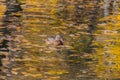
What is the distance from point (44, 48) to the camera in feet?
42.4

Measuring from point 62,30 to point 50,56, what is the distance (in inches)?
112

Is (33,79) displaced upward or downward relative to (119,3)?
downward

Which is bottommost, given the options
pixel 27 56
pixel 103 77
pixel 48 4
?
pixel 103 77

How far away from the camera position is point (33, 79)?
1181cm

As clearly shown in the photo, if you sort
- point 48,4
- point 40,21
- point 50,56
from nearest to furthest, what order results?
1. point 50,56
2. point 40,21
3. point 48,4

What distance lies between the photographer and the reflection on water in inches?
474

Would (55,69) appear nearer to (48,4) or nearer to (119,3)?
(119,3)

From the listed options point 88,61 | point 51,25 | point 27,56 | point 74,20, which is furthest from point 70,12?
point 27,56

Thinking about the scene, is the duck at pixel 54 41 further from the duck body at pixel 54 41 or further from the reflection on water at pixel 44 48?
the reflection on water at pixel 44 48

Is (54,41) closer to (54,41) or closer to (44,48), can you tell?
(54,41)

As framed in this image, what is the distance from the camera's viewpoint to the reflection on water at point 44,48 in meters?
12.0

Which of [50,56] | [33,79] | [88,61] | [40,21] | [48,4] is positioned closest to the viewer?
[33,79]

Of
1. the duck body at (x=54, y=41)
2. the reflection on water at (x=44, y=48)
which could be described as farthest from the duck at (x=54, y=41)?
the reflection on water at (x=44, y=48)

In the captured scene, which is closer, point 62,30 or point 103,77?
point 103,77
